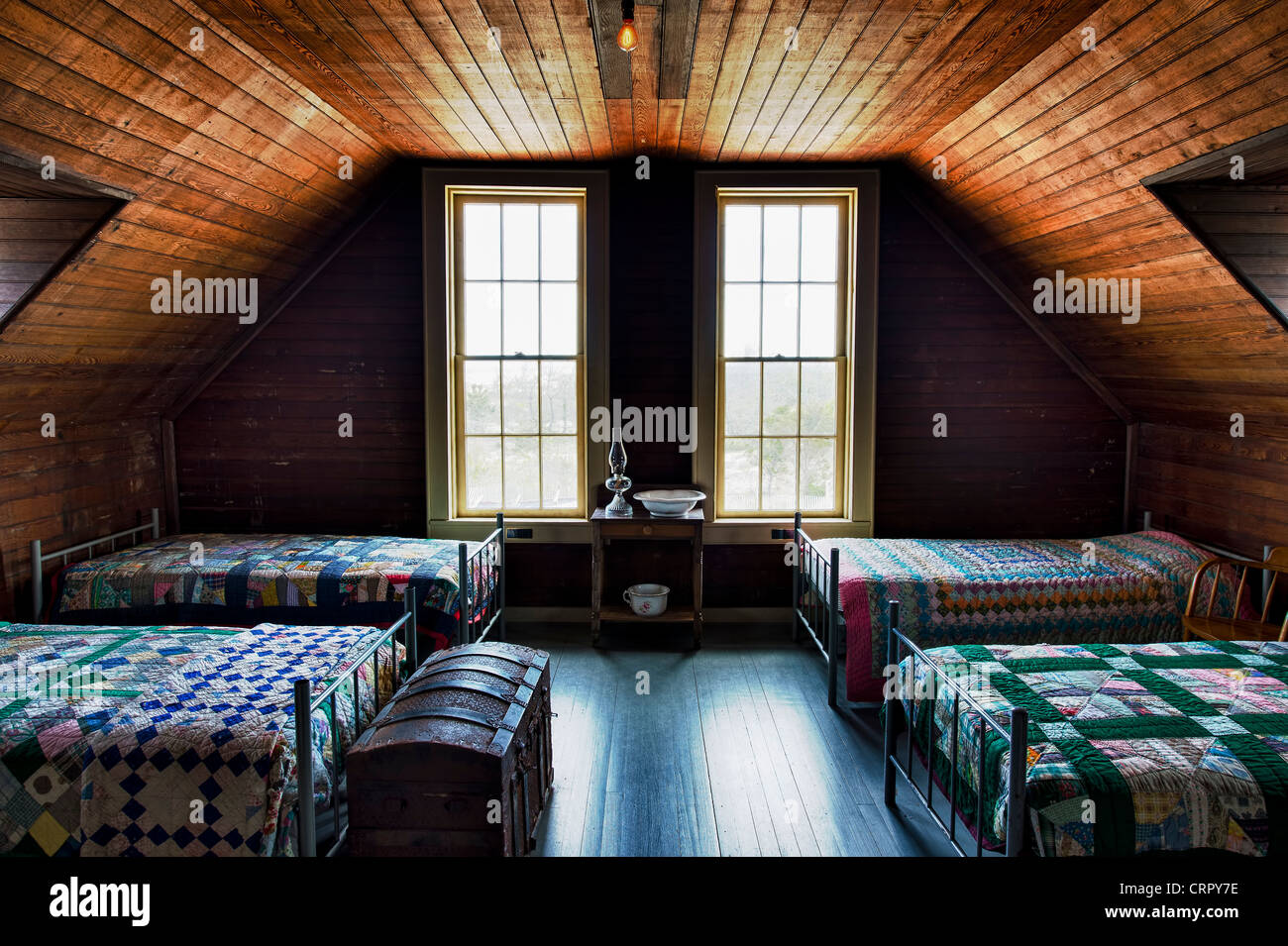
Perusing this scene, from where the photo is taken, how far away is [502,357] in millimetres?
5539

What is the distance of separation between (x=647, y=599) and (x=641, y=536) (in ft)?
1.38

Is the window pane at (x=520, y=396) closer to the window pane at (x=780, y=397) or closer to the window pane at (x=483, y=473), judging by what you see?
the window pane at (x=483, y=473)

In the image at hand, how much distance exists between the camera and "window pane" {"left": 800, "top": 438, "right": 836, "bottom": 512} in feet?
18.4

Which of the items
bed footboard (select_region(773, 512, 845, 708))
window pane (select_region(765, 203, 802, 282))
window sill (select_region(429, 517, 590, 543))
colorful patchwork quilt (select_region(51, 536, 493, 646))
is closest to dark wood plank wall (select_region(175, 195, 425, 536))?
window sill (select_region(429, 517, 590, 543))

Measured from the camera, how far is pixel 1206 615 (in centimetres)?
411

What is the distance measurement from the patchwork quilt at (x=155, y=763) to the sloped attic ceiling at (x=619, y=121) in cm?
185

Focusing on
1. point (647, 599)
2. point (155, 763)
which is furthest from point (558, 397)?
point (155, 763)

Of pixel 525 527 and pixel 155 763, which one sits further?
pixel 525 527

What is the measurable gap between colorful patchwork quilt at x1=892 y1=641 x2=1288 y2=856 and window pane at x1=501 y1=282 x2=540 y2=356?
3224mm

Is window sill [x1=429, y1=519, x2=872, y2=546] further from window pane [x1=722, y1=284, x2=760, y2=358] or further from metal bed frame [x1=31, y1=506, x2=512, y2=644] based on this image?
window pane [x1=722, y1=284, x2=760, y2=358]

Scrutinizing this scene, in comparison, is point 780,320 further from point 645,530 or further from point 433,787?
point 433,787

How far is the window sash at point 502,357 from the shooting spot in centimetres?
545

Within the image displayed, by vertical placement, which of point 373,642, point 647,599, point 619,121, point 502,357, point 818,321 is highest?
point 619,121

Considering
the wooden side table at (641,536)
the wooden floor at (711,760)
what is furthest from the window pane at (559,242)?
the wooden floor at (711,760)
